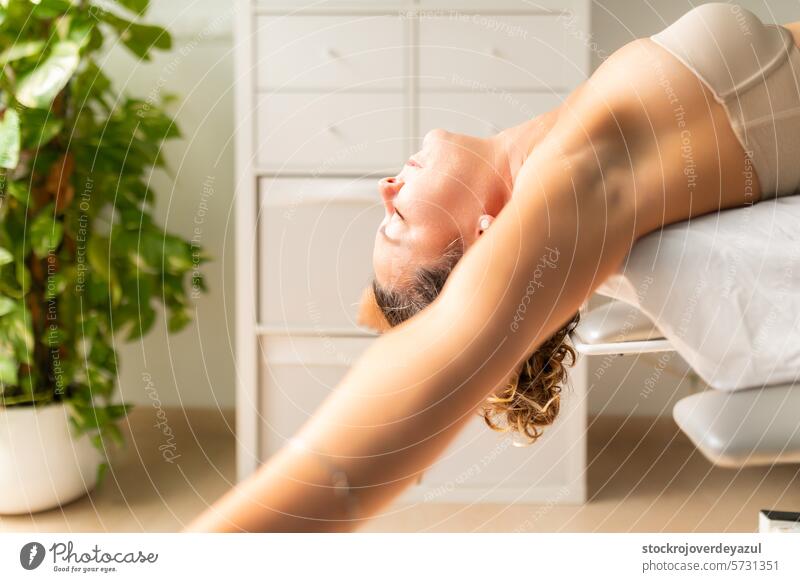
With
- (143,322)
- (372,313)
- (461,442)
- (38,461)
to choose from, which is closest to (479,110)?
(372,313)

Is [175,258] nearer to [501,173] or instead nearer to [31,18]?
[31,18]

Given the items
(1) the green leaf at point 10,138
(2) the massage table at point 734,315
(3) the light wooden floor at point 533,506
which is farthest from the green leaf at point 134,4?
(2) the massage table at point 734,315

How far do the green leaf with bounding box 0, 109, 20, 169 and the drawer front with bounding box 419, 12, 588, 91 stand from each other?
0.56 metres

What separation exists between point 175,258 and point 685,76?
897mm

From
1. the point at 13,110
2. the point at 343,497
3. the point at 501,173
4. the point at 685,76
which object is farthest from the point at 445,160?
the point at 13,110

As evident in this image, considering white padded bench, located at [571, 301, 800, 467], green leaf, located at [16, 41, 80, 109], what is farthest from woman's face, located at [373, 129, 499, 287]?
green leaf, located at [16, 41, 80, 109]

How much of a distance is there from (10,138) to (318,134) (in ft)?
1.38

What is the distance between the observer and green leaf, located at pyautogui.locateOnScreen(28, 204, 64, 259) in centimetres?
122

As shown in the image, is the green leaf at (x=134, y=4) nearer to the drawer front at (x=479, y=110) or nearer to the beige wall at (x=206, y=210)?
the beige wall at (x=206, y=210)

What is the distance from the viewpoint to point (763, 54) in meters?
0.64

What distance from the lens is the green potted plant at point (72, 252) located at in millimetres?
1176

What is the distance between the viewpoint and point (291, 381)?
4.35ft
